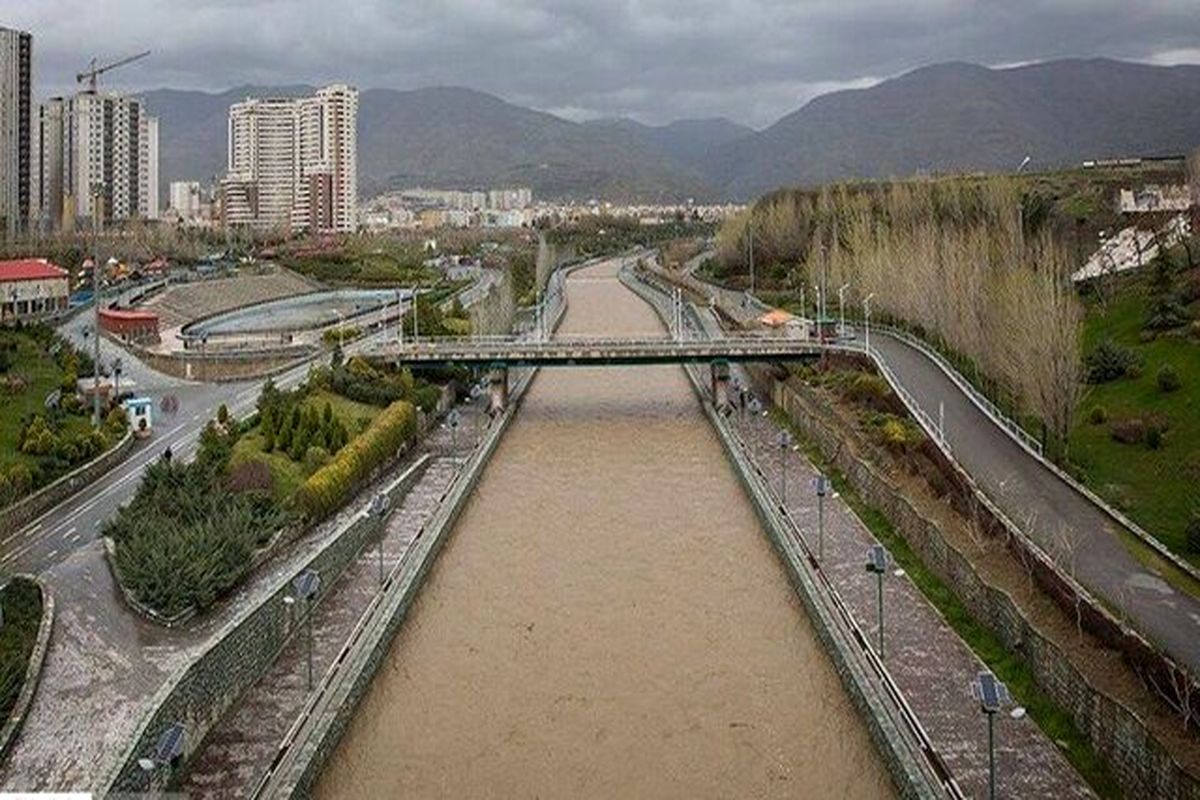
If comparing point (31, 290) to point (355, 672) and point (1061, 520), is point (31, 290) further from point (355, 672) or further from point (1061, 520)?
point (1061, 520)

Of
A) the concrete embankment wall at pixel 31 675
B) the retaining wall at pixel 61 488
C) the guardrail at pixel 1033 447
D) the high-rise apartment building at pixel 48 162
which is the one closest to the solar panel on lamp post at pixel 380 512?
the concrete embankment wall at pixel 31 675

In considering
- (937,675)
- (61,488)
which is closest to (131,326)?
(61,488)

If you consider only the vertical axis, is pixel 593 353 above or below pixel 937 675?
above

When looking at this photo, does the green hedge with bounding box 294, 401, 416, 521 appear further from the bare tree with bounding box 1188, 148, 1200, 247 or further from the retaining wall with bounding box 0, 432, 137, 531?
the bare tree with bounding box 1188, 148, 1200, 247

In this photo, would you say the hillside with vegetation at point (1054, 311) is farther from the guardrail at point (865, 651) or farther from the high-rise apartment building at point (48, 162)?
the high-rise apartment building at point (48, 162)

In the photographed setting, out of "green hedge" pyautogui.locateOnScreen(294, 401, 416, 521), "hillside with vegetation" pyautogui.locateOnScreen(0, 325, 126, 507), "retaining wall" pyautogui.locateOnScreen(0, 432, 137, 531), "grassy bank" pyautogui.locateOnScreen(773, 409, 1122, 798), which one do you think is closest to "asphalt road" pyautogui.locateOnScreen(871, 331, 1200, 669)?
"grassy bank" pyautogui.locateOnScreen(773, 409, 1122, 798)

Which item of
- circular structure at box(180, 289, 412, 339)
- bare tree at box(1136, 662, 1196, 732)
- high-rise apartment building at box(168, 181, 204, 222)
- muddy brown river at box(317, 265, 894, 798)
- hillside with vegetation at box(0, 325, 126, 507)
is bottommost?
muddy brown river at box(317, 265, 894, 798)

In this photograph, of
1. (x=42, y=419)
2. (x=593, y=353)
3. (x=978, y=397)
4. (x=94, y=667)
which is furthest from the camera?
(x=593, y=353)
